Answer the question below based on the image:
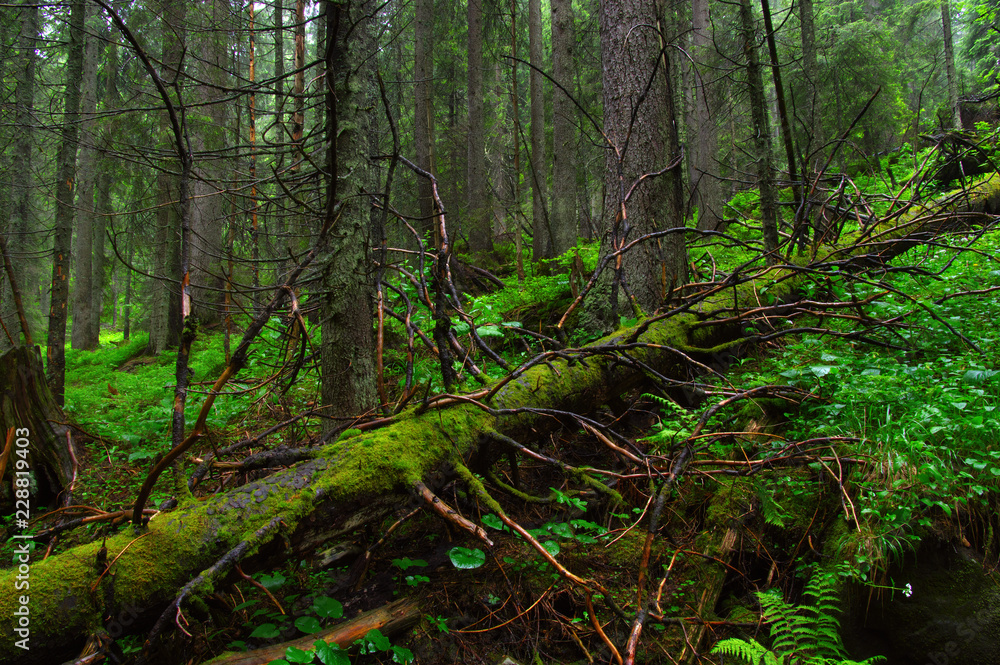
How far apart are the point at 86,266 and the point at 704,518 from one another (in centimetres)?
1963

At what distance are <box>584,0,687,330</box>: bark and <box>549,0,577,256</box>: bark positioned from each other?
210 inches

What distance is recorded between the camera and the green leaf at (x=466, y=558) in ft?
8.32

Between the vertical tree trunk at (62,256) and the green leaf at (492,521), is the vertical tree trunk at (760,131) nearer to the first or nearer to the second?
the green leaf at (492,521)

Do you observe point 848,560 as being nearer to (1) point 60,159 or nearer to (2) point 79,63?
(1) point 60,159

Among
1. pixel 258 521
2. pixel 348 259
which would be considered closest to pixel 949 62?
pixel 348 259

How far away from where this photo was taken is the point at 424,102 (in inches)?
444

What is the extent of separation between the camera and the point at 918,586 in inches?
93.3

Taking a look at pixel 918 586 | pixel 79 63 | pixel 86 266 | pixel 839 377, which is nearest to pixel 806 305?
pixel 839 377

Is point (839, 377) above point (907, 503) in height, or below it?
above

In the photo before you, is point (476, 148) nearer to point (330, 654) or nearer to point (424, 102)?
point (424, 102)

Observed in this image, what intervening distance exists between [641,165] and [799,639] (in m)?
4.32

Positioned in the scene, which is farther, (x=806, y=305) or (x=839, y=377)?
(x=806, y=305)

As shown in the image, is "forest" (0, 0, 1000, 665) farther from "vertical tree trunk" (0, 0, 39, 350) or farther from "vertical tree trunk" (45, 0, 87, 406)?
"vertical tree trunk" (0, 0, 39, 350)

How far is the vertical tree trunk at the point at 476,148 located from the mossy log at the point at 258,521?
29.5ft
